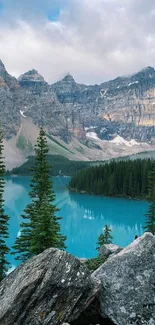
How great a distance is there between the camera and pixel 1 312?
1020 centimetres

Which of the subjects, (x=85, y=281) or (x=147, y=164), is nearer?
(x=85, y=281)

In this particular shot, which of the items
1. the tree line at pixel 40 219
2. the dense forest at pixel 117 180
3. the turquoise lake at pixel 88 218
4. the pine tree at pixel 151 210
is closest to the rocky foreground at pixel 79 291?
the tree line at pixel 40 219

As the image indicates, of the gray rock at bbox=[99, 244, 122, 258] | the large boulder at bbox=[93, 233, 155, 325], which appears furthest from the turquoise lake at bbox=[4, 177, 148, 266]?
the large boulder at bbox=[93, 233, 155, 325]

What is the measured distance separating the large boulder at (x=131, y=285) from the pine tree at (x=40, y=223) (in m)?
6.82

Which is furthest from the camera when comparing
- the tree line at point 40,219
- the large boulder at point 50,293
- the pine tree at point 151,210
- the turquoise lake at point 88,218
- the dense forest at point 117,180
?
the dense forest at point 117,180

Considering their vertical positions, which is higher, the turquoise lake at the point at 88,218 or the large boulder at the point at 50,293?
the large boulder at the point at 50,293

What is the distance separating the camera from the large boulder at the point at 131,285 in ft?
35.0

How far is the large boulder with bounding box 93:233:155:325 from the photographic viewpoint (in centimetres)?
1068

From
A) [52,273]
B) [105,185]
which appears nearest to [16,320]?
[52,273]

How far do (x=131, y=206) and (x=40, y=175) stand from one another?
86.9m

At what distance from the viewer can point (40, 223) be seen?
18234 mm

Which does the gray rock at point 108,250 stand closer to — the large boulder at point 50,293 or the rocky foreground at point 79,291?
the rocky foreground at point 79,291

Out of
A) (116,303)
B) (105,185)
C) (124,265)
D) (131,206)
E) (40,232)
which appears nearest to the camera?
(116,303)

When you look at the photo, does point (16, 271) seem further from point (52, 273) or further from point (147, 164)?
point (147, 164)
